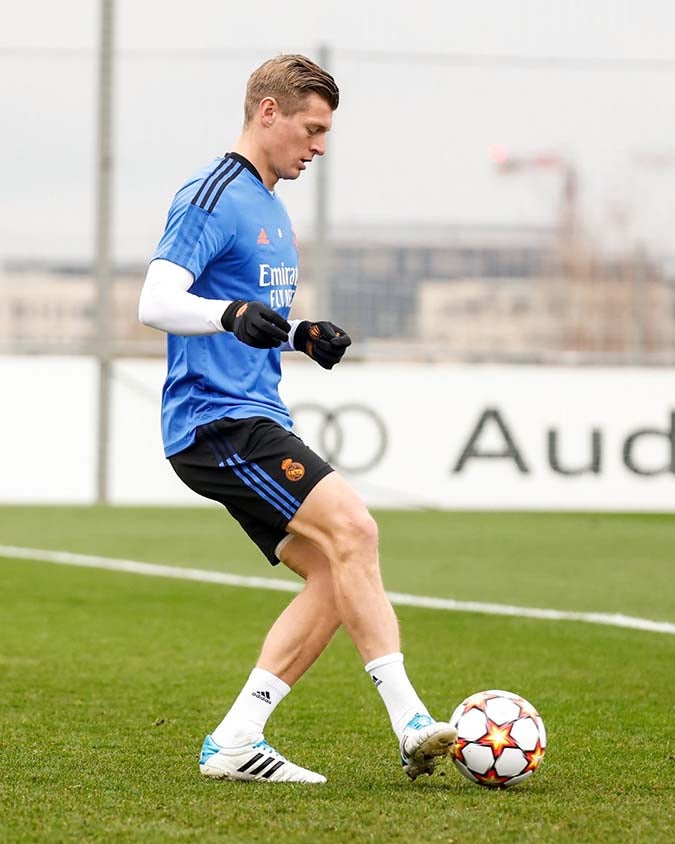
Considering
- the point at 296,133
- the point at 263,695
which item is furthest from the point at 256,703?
the point at 296,133

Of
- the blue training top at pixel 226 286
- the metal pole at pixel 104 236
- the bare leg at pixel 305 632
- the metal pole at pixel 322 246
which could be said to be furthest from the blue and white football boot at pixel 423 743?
the metal pole at pixel 104 236

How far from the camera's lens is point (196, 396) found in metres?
5.02

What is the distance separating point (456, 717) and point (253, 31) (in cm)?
1559

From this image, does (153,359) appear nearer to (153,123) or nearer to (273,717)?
(153,123)

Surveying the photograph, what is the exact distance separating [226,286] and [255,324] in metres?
0.48

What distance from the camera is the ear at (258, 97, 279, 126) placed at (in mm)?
5102

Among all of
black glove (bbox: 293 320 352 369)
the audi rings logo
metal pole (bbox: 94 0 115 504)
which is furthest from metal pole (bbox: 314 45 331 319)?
black glove (bbox: 293 320 352 369)

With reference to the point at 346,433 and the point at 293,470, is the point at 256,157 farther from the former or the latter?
the point at 346,433

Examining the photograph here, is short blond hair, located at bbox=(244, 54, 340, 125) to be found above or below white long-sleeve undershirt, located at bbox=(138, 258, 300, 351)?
above

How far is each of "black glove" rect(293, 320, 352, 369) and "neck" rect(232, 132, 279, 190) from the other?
46 centimetres

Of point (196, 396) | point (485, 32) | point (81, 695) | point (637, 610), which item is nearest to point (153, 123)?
point (485, 32)

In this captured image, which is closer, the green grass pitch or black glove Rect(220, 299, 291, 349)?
the green grass pitch

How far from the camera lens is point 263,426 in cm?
502

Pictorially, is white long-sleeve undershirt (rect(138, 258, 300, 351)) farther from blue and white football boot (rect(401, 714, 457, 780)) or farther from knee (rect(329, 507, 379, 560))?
blue and white football boot (rect(401, 714, 457, 780))
